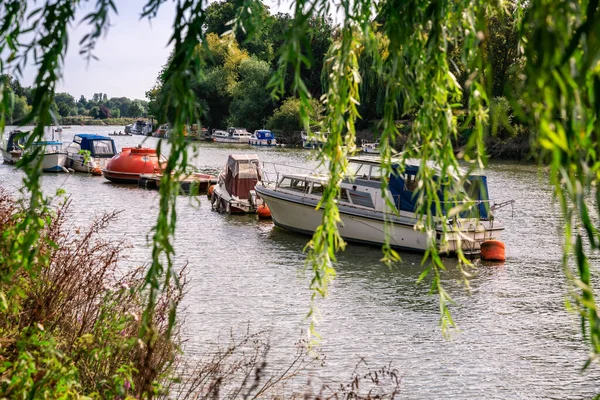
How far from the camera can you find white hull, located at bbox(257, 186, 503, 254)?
773 inches

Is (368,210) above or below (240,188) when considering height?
above

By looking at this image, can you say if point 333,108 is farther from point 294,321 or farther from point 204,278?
point 204,278

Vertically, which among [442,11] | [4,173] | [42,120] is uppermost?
[442,11]

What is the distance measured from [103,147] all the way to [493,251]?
96.4 feet

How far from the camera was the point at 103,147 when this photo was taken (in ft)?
143

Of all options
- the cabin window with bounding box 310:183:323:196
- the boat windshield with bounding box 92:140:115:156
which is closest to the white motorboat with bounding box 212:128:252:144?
the boat windshield with bounding box 92:140:115:156

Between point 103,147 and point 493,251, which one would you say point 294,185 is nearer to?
point 493,251

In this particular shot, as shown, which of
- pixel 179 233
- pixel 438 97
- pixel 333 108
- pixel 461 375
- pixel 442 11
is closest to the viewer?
pixel 442 11

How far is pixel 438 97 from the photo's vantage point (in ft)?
12.2

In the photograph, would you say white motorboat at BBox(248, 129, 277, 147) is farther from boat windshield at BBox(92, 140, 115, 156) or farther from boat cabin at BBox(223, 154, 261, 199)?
boat cabin at BBox(223, 154, 261, 199)

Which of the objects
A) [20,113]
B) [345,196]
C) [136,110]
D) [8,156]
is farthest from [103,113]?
[20,113]

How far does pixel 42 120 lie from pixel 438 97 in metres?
1.76

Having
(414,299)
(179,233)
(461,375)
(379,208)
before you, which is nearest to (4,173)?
(179,233)

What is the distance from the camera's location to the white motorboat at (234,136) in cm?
7369
